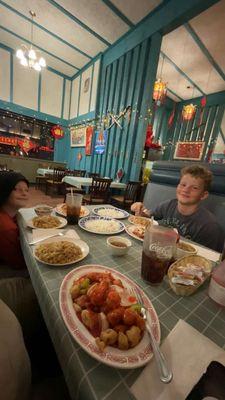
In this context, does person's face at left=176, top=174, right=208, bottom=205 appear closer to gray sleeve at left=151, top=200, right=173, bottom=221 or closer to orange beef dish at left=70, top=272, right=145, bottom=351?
gray sleeve at left=151, top=200, right=173, bottom=221

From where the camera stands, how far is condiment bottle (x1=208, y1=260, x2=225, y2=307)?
609mm

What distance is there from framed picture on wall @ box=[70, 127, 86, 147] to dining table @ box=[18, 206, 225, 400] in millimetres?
6483

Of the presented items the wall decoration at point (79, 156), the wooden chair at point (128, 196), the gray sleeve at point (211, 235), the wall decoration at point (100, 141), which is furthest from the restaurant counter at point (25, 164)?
the gray sleeve at point (211, 235)

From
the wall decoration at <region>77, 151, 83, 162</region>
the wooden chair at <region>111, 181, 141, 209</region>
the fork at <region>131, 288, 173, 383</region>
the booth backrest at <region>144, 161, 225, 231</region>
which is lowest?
the wooden chair at <region>111, 181, 141, 209</region>

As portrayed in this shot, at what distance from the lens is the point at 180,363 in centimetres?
41

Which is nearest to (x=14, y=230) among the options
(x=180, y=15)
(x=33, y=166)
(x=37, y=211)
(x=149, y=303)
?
(x=37, y=211)

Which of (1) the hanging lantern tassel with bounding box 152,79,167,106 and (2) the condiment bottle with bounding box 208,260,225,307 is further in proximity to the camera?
(1) the hanging lantern tassel with bounding box 152,79,167,106

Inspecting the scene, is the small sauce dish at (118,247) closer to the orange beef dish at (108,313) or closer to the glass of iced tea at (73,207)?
the orange beef dish at (108,313)

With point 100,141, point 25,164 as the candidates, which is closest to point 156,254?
point 100,141

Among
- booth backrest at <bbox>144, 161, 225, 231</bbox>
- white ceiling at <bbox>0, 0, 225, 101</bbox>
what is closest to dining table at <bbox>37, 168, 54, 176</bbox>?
white ceiling at <bbox>0, 0, 225, 101</bbox>

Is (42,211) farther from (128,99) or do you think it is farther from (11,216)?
(128,99)

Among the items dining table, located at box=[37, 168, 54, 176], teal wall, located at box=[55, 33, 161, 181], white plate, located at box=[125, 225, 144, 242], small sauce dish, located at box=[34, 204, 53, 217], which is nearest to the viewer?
white plate, located at box=[125, 225, 144, 242]

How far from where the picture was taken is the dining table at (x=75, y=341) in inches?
14.4

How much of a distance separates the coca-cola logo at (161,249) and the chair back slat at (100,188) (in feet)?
9.85
